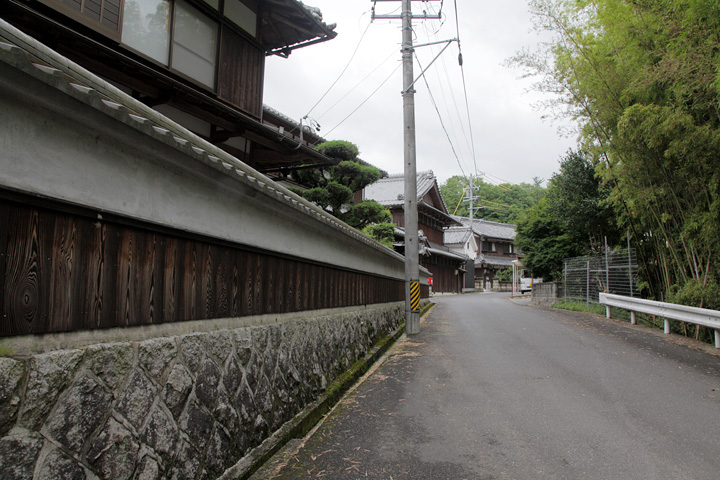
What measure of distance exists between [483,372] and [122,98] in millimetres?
6515

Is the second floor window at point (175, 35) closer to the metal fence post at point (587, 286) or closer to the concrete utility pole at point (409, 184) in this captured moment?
the concrete utility pole at point (409, 184)

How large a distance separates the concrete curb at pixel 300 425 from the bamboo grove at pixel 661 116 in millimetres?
7237

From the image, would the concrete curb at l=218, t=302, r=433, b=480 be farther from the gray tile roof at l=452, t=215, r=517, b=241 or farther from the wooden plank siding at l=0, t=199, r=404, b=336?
the gray tile roof at l=452, t=215, r=517, b=241

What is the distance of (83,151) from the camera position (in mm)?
2367

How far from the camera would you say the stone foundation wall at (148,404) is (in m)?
1.97

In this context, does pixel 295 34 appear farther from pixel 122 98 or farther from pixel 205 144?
pixel 122 98

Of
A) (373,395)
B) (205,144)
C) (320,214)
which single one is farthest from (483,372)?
(205,144)

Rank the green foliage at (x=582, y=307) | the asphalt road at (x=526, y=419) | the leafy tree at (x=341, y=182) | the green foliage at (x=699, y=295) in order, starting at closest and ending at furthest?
the asphalt road at (x=526, y=419) → the green foliage at (x=699, y=295) → the leafy tree at (x=341, y=182) → the green foliage at (x=582, y=307)

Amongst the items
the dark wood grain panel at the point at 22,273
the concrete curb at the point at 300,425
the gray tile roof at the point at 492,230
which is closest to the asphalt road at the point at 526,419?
the concrete curb at the point at 300,425

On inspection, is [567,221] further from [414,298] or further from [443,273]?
[443,273]

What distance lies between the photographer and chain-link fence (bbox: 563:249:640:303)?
1400 centimetres

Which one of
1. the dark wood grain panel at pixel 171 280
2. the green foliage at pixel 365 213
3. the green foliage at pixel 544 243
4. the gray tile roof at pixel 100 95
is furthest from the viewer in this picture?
the green foliage at pixel 544 243

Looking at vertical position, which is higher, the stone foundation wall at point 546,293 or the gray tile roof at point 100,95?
the gray tile roof at point 100,95

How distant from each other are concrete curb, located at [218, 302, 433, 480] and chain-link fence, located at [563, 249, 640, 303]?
10517 mm
